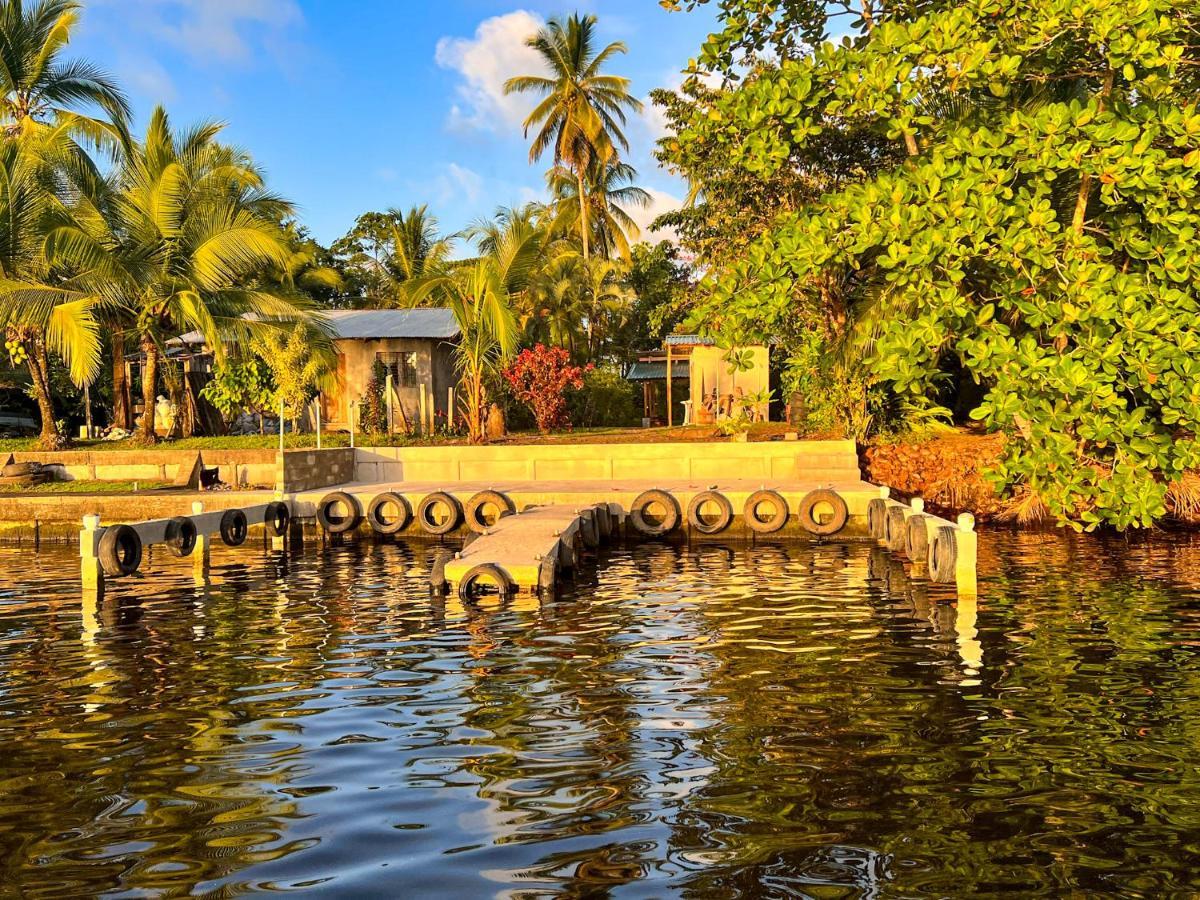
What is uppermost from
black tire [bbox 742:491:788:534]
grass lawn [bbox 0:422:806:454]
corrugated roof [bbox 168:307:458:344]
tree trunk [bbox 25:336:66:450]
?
corrugated roof [bbox 168:307:458:344]

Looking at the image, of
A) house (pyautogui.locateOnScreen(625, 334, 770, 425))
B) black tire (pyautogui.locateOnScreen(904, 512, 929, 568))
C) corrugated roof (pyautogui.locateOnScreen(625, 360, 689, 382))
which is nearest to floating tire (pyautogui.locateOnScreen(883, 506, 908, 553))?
black tire (pyautogui.locateOnScreen(904, 512, 929, 568))

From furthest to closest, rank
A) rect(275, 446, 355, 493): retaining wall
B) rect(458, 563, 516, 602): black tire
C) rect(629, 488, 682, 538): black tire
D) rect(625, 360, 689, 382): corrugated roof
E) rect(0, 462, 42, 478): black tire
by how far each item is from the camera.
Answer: rect(625, 360, 689, 382): corrugated roof < rect(0, 462, 42, 478): black tire < rect(275, 446, 355, 493): retaining wall < rect(629, 488, 682, 538): black tire < rect(458, 563, 516, 602): black tire

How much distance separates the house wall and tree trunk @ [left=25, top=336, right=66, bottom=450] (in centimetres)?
773

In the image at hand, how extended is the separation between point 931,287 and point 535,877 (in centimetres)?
1205

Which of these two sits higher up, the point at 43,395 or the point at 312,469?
the point at 43,395

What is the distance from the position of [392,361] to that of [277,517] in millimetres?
13393

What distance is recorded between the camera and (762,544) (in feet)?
61.9

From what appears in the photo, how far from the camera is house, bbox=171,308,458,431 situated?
1246 inches

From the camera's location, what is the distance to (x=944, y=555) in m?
13.8

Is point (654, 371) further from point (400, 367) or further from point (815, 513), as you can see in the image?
point (815, 513)

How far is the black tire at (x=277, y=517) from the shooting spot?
1936cm

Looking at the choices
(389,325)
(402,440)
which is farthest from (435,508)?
(389,325)

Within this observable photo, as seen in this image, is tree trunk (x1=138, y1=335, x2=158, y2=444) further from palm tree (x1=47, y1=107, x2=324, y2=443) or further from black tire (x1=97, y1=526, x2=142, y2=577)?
black tire (x1=97, y1=526, x2=142, y2=577)

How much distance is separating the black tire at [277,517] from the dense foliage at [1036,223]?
8619 millimetres
